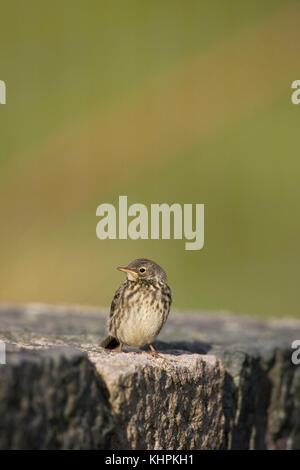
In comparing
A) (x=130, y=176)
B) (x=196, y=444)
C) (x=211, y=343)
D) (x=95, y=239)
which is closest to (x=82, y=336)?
(x=211, y=343)

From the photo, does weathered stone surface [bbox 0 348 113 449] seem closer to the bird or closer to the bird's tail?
the bird

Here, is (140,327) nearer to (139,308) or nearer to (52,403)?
(139,308)

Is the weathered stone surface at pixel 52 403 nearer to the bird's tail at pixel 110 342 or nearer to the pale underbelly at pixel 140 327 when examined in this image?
the pale underbelly at pixel 140 327

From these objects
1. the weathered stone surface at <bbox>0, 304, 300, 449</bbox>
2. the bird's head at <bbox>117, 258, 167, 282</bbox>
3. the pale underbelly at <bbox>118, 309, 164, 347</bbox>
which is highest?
the bird's head at <bbox>117, 258, 167, 282</bbox>

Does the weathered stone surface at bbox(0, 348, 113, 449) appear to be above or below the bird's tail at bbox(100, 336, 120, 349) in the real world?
below

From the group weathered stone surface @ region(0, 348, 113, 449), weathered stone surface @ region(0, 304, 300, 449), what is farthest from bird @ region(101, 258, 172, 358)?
weathered stone surface @ region(0, 348, 113, 449)

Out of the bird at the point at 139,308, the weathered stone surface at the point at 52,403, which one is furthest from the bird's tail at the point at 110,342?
the weathered stone surface at the point at 52,403

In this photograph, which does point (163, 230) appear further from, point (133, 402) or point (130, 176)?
point (133, 402)
